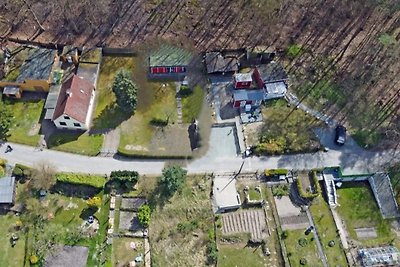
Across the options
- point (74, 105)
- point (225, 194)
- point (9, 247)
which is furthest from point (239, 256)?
point (74, 105)

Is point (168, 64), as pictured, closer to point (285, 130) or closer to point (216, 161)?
point (216, 161)

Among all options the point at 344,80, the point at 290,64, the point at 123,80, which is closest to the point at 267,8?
the point at 290,64

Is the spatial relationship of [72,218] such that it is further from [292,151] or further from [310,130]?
[310,130]

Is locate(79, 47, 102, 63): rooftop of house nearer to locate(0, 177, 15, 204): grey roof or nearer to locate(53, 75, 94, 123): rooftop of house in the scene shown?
locate(53, 75, 94, 123): rooftop of house

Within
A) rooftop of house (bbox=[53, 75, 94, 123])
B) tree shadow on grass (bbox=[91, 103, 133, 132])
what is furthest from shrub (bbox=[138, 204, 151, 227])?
rooftop of house (bbox=[53, 75, 94, 123])

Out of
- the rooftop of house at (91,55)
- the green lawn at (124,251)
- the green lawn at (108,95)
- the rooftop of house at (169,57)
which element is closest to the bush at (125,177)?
the green lawn at (124,251)

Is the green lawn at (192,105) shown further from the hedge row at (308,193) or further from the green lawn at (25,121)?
the green lawn at (25,121)
